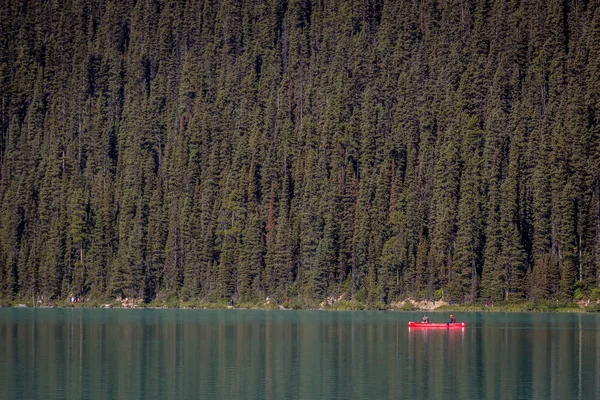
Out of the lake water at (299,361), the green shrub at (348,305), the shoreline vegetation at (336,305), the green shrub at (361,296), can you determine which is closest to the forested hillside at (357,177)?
the green shrub at (361,296)

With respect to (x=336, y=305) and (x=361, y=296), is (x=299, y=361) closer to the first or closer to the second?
(x=361, y=296)

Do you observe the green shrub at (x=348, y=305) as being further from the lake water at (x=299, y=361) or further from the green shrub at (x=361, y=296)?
the lake water at (x=299, y=361)

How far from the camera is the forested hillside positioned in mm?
142500

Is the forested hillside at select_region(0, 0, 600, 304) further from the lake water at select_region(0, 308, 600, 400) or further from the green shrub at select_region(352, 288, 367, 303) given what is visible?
the lake water at select_region(0, 308, 600, 400)

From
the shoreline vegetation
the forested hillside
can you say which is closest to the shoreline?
the shoreline vegetation

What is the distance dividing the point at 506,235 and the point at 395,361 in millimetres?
77282

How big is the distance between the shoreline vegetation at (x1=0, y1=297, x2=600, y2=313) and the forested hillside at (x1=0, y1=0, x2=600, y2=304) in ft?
4.68

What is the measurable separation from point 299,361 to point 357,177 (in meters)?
107

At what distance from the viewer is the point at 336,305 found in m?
150

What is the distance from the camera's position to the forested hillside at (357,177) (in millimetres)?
142500

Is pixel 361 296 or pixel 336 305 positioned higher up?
pixel 361 296

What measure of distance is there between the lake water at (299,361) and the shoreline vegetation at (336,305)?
28.4 meters

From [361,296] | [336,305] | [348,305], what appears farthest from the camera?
[336,305]

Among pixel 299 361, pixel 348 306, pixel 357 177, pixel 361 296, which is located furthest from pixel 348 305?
pixel 299 361
